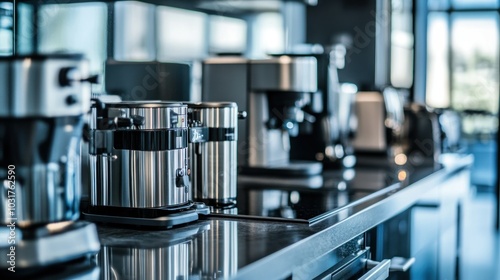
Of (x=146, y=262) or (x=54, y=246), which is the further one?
(x=146, y=262)

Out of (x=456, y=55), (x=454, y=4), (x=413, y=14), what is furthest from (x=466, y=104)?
(x=413, y=14)

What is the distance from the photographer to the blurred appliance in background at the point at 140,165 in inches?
59.9

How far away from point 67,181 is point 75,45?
0.83 meters

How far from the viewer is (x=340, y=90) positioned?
10.3 feet

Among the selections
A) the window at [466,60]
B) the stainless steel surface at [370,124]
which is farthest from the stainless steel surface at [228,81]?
the window at [466,60]

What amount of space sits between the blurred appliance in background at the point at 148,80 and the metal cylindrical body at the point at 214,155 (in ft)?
1.10

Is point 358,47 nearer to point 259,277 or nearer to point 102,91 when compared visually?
point 102,91

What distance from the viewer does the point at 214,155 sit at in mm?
1880

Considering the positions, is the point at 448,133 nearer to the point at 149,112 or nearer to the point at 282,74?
the point at 282,74

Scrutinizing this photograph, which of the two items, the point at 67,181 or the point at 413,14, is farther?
the point at 413,14

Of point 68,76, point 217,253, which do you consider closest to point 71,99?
point 68,76

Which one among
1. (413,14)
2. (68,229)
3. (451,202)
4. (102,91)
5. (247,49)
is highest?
(413,14)

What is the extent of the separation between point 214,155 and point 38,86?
0.86m

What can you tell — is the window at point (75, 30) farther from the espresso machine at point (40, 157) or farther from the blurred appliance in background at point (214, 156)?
the espresso machine at point (40, 157)
